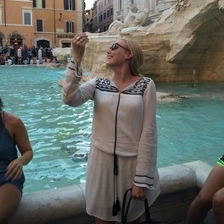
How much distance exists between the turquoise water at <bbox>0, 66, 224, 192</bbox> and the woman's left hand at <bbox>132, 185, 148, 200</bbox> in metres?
2.13

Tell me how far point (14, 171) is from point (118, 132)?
0.64 meters

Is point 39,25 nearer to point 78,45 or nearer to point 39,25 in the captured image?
point 39,25

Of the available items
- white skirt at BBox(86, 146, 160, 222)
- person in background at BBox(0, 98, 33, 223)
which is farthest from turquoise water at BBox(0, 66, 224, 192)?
white skirt at BBox(86, 146, 160, 222)

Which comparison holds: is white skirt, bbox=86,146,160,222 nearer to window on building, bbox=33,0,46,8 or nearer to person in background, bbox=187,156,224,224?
person in background, bbox=187,156,224,224

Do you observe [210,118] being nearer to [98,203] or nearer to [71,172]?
[71,172]

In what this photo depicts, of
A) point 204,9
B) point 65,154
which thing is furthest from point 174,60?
point 65,154

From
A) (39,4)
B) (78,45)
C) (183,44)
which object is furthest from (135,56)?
(39,4)

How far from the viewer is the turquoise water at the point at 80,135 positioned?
4.22 metres

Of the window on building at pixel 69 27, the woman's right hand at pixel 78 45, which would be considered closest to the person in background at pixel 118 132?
the woman's right hand at pixel 78 45

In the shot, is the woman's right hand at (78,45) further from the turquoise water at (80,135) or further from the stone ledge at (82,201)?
the turquoise water at (80,135)

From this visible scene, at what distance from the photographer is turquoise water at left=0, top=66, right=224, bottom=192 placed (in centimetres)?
422

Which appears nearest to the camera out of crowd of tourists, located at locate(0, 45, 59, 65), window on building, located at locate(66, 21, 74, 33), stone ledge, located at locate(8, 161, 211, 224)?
stone ledge, located at locate(8, 161, 211, 224)

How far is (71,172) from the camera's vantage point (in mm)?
4156

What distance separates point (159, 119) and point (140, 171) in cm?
536
